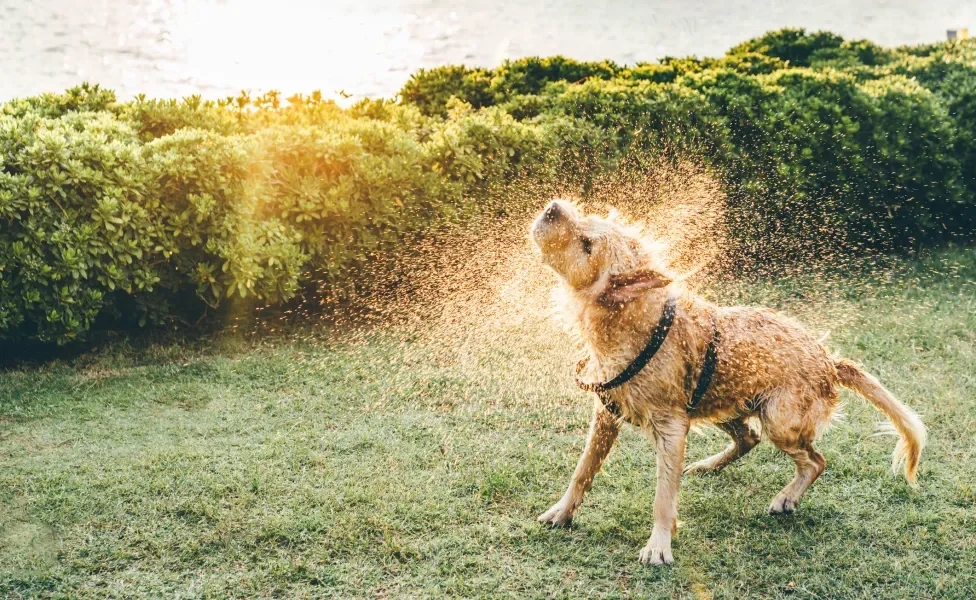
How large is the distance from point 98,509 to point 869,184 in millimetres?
8617

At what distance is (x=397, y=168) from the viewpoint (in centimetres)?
732

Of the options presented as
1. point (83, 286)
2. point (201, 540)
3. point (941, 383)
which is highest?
point (83, 286)

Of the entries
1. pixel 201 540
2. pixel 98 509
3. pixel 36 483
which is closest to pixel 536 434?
pixel 201 540

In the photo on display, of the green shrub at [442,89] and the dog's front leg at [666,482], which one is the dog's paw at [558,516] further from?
the green shrub at [442,89]

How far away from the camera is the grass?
363 cm

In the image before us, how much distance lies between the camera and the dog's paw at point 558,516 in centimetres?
404

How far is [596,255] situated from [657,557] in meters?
1.45

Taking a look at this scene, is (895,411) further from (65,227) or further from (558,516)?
(65,227)

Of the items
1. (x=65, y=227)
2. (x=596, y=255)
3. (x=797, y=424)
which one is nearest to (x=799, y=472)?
(x=797, y=424)

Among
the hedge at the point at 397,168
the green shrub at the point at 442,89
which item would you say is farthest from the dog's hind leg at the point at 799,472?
the green shrub at the point at 442,89

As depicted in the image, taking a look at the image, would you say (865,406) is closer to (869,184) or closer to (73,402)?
(869,184)

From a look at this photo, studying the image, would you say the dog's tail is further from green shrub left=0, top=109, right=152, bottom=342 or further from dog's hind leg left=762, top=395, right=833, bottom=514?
green shrub left=0, top=109, right=152, bottom=342

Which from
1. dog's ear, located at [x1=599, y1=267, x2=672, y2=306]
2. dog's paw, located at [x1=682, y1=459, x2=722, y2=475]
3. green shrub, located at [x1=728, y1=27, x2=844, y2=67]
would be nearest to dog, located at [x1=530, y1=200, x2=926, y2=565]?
dog's ear, located at [x1=599, y1=267, x2=672, y2=306]

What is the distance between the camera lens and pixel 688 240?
8875 mm
